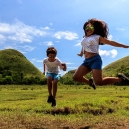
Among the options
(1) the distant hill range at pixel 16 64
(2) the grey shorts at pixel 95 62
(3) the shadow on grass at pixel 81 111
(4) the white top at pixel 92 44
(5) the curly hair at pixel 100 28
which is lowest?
(3) the shadow on grass at pixel 81 111

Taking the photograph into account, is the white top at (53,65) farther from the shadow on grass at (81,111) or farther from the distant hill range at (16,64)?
the distant hill range at (16,64)

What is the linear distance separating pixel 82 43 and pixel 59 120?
2.20m

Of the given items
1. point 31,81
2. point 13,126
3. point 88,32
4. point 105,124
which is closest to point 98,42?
point 88,32

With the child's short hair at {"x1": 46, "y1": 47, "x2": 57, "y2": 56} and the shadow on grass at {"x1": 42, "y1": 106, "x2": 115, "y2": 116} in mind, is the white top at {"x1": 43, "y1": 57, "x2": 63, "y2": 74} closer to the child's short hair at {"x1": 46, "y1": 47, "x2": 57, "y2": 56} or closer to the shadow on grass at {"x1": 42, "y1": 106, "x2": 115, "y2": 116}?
the child's short hair at {"x1": 46, "y1": 47, "x2": 57, "y2": 56}

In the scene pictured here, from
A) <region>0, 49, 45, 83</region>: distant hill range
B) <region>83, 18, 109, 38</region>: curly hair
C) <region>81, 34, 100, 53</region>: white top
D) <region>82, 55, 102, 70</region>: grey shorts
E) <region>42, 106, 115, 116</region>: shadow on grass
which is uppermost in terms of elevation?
<region>0, 49, 45, 83</region>: distant hill range

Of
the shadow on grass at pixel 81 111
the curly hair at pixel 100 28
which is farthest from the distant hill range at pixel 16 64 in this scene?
the curly hair at pixel 100 28

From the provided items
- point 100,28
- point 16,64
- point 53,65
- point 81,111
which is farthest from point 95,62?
point 16,64

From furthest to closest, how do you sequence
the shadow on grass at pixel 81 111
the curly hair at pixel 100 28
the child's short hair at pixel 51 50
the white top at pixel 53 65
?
the shadow on grass at pixel 81 111 < the white top at pixel 53 65 < the child's short hair at pixel 51 50 < the curly hair at pixel 100 28

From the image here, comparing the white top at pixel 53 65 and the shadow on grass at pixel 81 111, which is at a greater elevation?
the white top at pixel 53 65

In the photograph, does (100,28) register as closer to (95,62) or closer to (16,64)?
(95,62)

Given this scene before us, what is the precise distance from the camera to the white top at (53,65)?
8750 millimetres

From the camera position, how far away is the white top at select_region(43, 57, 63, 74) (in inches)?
344

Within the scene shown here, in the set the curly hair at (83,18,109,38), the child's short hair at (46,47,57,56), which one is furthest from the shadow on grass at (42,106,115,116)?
the curly hair at (83,18,109,38)

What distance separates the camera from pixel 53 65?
29.0 ft
